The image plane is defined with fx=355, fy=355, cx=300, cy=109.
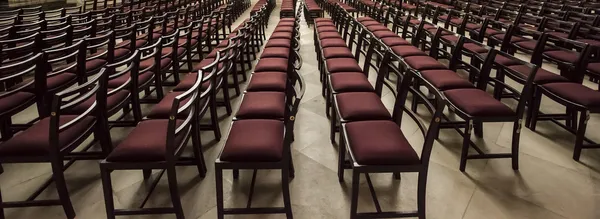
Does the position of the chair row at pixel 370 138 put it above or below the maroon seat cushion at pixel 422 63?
below

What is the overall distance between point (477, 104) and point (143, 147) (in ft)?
6.69

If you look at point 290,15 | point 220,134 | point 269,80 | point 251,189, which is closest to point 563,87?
point 269,80

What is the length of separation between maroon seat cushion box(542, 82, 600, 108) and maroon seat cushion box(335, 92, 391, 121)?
1.39 metres

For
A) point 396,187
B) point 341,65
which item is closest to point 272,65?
point 341,65

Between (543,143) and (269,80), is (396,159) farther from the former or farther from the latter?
(543,143)

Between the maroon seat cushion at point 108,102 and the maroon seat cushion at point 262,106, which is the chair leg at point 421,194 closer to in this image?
the maroon seat cushion at point 262,106

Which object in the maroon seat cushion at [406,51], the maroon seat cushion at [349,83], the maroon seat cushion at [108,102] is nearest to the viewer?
the maroon seat cushion at [108,102]

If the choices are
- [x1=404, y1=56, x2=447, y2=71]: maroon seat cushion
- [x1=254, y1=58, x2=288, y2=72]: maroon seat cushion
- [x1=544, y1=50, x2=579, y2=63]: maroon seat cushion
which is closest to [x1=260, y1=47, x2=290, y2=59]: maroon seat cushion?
[x1=254, y1=58, x2=288, y2=72]: maroon seat cushion

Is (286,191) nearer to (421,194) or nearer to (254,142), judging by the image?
(254,142)

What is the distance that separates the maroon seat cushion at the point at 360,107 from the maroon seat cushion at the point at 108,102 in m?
1.49

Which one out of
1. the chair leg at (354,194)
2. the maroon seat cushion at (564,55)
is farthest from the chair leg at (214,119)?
the maroon seat cushion at (564,55)

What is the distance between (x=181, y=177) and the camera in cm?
242

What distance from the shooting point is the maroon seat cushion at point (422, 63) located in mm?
3150

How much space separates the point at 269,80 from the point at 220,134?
647mm
